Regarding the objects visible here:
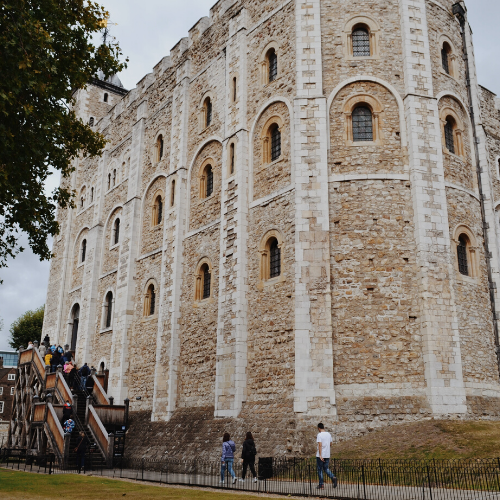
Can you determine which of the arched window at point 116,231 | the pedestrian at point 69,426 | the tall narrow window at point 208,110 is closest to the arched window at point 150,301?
the arched window at point 116,231

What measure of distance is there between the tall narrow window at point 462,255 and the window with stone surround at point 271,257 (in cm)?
567

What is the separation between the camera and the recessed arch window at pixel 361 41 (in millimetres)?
19547

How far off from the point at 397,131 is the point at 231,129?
649 cm

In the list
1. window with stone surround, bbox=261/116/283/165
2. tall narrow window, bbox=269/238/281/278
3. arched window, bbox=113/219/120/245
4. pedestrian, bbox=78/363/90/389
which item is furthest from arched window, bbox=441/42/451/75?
pedestrian, bbox=78/363/90/389

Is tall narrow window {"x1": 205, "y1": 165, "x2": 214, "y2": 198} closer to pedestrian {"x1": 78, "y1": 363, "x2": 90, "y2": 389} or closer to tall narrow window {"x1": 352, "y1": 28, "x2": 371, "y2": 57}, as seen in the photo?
tall narrow window {"x1": 352, "y1": 28, "x2": 371, "y2": 57}

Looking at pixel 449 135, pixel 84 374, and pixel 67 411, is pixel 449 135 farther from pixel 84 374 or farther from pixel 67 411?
pixel 84 374

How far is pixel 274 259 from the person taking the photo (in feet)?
62.1

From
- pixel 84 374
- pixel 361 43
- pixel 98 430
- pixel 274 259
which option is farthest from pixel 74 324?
pixel 361 43

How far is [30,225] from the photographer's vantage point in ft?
47.0

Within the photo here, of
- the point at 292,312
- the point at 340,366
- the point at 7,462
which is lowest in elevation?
the point at 7,462

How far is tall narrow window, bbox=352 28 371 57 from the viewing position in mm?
19547

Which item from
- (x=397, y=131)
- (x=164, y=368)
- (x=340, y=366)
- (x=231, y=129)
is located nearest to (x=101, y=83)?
(x=231, y=129)

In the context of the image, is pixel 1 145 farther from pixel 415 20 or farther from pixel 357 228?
pixel 415 20

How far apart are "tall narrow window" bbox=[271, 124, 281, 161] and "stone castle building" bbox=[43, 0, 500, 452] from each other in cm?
7
